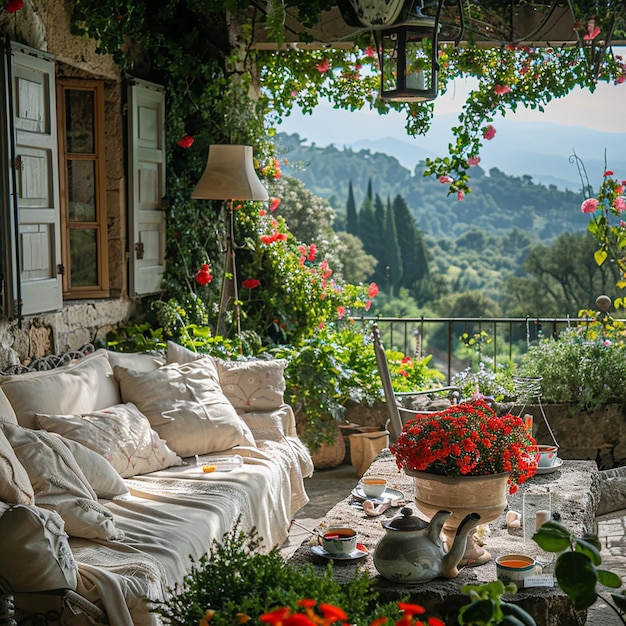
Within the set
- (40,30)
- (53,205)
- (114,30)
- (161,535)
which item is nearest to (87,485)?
(161,535)

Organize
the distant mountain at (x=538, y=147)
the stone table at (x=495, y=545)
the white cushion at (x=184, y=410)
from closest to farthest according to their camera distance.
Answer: the stone table at (x=495, y=545), the white cushion at (x=184, y=410), the distant mountain at (x=538, y=147)

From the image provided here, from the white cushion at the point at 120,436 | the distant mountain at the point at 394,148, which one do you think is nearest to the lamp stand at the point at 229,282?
the white cushion at the point at 120,436

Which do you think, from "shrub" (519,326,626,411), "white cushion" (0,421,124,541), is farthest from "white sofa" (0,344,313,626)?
"shrub" (519,326,626,411)

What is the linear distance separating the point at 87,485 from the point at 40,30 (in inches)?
84.9

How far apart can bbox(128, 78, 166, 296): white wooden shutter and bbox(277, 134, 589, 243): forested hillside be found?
11.6 meters

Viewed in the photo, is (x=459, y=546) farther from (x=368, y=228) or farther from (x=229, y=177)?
(x=368, y=228)

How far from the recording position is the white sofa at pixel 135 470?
2.49m

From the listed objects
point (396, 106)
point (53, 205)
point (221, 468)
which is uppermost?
point (396, 106)

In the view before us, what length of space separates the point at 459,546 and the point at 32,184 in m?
2.57

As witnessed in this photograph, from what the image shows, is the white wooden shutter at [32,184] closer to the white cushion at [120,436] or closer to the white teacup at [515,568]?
the white cushion at [120,436]

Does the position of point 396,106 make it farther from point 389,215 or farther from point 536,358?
point 389,215

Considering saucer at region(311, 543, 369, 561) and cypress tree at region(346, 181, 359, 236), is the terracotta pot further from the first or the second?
cypress tree at region(346, 181, 359, 236)

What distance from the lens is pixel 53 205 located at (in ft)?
13.4

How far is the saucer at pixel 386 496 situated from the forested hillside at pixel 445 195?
13747 mm
